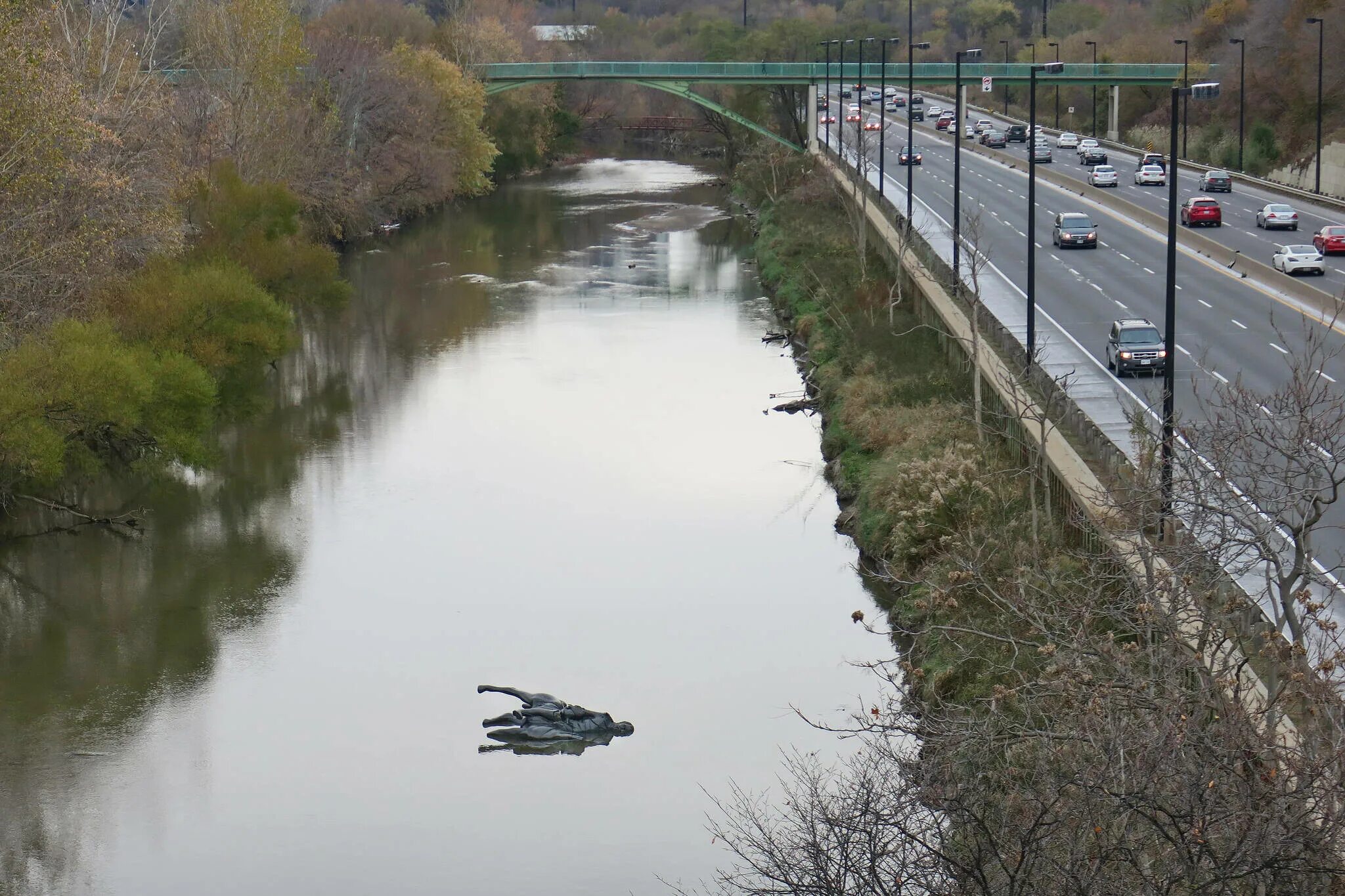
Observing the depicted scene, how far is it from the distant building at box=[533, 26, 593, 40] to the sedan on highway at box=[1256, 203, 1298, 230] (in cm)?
7702

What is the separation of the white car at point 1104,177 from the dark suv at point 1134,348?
34623 mm

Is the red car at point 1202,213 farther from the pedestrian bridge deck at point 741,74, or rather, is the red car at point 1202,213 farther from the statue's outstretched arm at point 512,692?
the statue's outstretched arm at point 512,692

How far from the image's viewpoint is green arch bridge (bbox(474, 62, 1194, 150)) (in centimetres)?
8850

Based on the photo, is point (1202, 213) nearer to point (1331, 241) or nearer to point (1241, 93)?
point (1331, 241)

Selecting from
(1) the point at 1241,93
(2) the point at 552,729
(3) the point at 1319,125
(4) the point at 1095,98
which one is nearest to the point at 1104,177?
(3) the point at 1319,125

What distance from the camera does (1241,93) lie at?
237 ft

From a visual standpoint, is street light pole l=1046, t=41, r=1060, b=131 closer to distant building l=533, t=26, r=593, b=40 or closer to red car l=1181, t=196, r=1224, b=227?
distant building l=533, t=26, r=593, b=40

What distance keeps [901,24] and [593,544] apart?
13205 centimetres

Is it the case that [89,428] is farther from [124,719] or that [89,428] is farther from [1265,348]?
[1265,348]

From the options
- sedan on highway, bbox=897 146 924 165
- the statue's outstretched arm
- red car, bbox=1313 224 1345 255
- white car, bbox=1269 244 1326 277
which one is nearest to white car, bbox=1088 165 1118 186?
sedan on highway, bbox=897 146 924 165

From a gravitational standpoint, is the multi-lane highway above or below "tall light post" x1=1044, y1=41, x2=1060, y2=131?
below

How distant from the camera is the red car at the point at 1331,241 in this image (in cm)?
4753

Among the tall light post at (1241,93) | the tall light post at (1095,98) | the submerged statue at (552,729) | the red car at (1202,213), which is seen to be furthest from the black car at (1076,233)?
the tall light post at (1095,98)

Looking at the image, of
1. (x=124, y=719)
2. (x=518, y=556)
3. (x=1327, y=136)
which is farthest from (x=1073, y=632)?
(x=1327, y=136)
